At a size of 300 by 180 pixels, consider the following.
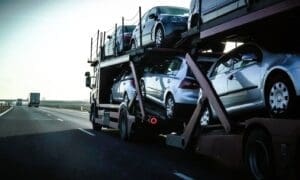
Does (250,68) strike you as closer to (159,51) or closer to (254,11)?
(254,11)

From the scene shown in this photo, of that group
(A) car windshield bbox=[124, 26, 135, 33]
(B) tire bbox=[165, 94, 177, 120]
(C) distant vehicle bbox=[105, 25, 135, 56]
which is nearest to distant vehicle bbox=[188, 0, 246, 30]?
(B) tire bbox=[165, 94, 177, 120]

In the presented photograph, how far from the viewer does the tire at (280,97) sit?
5.87 m

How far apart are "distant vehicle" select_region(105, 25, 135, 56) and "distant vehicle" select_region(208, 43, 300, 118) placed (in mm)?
7610

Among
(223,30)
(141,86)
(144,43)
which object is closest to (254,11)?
(223,30)

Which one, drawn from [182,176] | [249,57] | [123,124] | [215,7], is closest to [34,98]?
[123,124]

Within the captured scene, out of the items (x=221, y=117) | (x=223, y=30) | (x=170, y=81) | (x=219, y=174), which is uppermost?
(x=223, y=30)

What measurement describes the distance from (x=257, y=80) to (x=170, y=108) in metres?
3.59

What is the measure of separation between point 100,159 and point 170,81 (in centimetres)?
252

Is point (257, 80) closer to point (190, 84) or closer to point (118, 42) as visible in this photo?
point (190, 84)

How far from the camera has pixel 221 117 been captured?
23.1 ft

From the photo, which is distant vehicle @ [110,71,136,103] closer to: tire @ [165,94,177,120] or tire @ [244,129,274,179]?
tire @ [165,94,177,120]

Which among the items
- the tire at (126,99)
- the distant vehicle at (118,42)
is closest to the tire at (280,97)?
the tire at (126,99)

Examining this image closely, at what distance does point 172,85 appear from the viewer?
9867 mm

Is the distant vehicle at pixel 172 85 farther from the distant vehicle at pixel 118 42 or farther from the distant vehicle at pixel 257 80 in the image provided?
the distant vehicle at pixel 118 42
